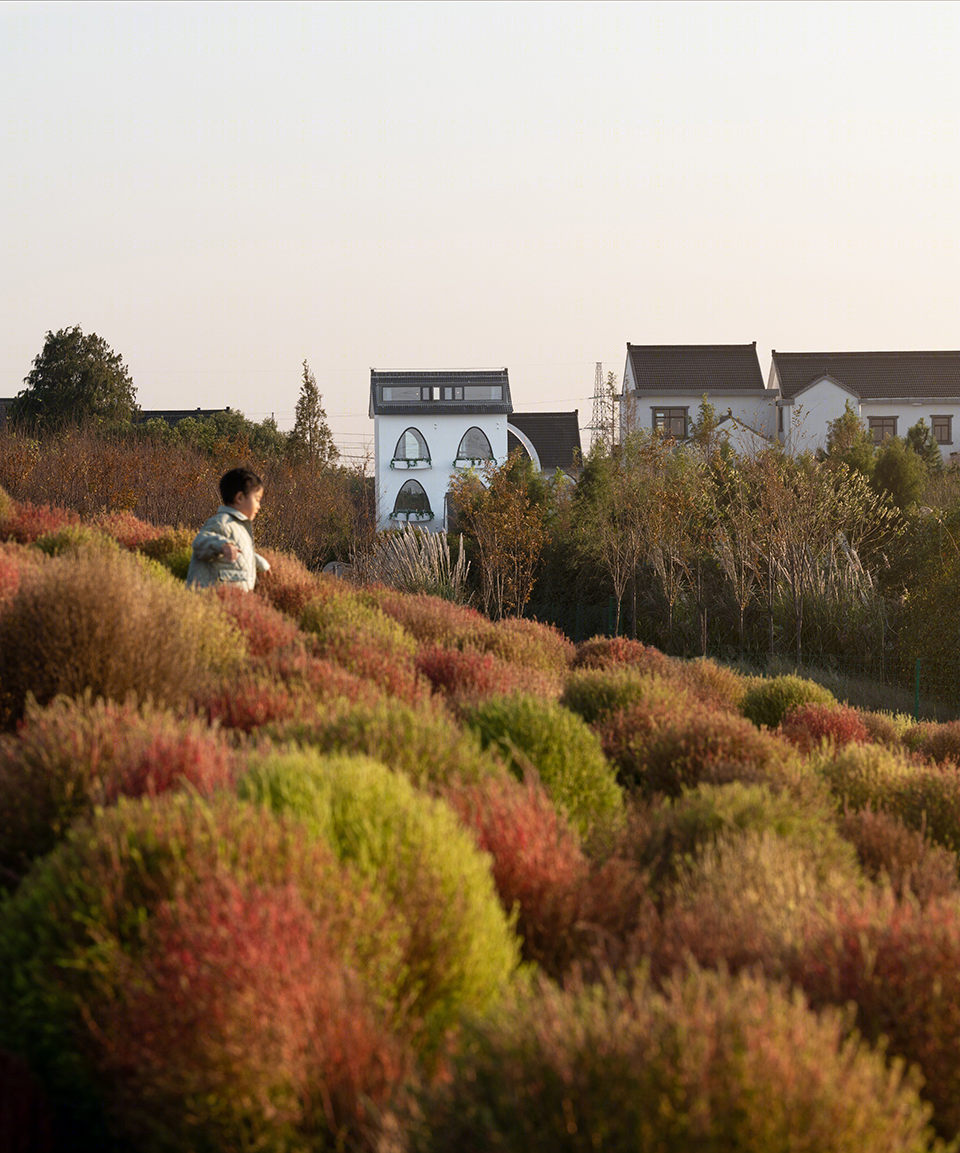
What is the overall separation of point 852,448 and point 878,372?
2609cm

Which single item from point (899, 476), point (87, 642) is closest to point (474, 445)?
point (899, 476)

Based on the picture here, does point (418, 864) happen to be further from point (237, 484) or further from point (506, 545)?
A: point (506, 545)

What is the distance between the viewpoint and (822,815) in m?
5.34

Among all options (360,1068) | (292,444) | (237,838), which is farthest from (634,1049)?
(292,444)

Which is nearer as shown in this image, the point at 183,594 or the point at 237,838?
the point at 237,838

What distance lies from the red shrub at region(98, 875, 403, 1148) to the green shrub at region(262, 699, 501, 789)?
1.62 m

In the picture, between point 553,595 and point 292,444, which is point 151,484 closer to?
point 553,595

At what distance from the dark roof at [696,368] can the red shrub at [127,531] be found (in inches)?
1638

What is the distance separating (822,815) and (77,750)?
3262mm

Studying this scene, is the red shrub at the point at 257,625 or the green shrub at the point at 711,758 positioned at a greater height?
the red shrub at the point at 257,625

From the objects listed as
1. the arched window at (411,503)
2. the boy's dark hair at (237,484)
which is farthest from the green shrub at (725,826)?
the arched window at (411,503)

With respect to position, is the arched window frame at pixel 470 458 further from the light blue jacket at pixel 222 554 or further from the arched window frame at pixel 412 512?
the light blue jacket at pixel 222 554

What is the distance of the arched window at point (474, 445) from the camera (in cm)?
5388

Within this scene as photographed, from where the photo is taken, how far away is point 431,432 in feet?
177
